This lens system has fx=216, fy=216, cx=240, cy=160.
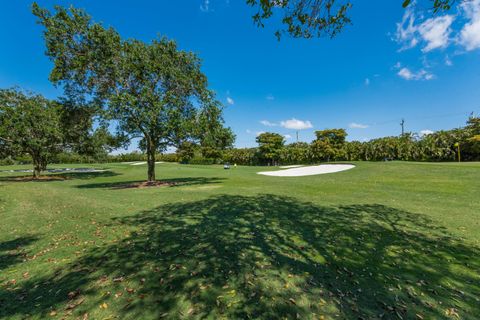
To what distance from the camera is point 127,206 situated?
8.93 metres

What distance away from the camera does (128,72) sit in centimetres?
1440

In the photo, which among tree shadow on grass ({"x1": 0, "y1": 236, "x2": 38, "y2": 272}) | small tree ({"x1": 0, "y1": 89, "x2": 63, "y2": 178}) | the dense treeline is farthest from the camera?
the dense treeline

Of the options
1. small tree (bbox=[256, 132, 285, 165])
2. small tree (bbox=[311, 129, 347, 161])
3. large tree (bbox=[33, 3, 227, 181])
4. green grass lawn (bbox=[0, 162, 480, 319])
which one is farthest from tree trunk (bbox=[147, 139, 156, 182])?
small tree (bbox=[311, 129, 347, 161])

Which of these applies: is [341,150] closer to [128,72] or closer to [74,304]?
[128,72]

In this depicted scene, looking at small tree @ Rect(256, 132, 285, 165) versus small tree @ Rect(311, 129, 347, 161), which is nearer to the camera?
small tree @ Rect(311, 129, 347, 161)

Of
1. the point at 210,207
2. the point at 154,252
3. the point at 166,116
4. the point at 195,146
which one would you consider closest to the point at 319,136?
the point at 195,146

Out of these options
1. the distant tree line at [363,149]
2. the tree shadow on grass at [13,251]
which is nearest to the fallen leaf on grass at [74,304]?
the tree shadow on grass at [13,251]

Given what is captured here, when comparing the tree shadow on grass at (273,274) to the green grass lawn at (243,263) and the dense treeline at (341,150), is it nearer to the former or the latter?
the green grass lawn at (243,263)

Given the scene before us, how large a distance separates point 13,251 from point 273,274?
5.73 meters

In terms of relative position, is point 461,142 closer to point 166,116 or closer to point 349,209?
point 349,209

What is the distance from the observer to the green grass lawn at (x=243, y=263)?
2.91 m

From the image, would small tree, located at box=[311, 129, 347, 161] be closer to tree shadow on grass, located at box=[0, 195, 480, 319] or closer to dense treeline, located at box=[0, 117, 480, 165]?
dense treeline, located at box=[0, 117, 480, 165]

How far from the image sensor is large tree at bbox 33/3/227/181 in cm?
1356

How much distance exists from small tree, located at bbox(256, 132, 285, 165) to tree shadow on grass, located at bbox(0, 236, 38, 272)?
147 ft
